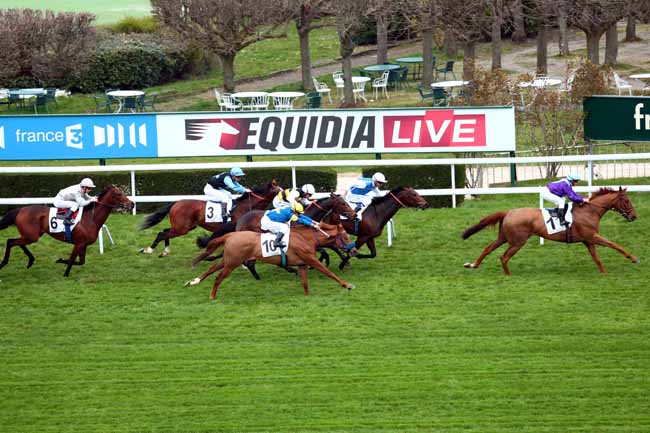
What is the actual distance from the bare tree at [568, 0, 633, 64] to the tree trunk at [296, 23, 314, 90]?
701 centimetres

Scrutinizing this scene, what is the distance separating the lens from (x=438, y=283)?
458 inches

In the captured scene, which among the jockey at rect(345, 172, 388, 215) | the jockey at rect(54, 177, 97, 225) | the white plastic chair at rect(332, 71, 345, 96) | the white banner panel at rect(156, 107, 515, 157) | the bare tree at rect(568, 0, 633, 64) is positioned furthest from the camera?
the white plastic chair at rect(332, 71, 345, 96)

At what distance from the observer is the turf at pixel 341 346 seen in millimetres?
8281

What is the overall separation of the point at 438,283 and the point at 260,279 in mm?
1953

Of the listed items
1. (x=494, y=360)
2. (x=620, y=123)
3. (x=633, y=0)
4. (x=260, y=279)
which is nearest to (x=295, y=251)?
(x=260, y=279)

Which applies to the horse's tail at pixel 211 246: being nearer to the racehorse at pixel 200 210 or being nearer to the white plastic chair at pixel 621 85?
the racehorse at pixel 200 210

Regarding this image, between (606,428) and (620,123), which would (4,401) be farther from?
(620,123)

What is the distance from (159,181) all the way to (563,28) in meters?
19.6

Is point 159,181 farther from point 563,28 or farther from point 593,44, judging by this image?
point 563,28

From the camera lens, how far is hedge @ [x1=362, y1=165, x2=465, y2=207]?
50.4 ft

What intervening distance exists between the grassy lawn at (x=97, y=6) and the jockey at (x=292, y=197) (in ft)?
128

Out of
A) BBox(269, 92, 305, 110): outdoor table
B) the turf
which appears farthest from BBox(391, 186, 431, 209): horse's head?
BBox(269, 92, 305, 110): outdoor table

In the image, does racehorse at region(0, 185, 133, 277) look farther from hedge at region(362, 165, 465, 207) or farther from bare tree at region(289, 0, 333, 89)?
bare tree at region(289, 0, 333, 89)

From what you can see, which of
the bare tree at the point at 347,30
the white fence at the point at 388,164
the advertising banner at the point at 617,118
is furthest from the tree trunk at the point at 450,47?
the white fence at the point at 388,164
